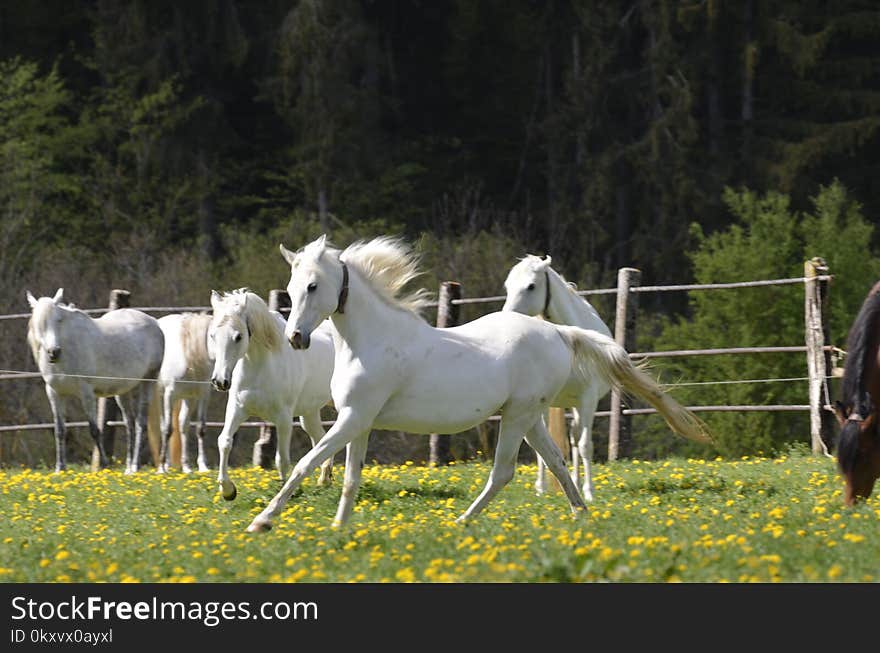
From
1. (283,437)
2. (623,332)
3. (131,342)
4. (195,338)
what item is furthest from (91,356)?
(623,332)

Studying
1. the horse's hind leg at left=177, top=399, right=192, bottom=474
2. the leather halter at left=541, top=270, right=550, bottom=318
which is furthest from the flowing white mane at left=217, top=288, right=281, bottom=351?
the horse's hind leg at left=177, top=399, right=192, bottom=474

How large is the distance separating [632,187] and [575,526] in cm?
2759

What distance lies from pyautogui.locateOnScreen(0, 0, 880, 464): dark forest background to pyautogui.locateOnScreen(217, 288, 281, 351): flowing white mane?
18.5 metres

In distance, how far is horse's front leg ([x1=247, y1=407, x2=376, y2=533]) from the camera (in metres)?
8.08

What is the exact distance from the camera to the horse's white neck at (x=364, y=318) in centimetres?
839

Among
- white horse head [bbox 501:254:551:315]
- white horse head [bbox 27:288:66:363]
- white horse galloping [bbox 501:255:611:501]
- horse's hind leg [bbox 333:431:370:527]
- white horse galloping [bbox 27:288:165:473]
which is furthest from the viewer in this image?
white horse galloping [bbox 27:288:165:473]

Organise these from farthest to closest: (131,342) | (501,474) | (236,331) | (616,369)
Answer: (131,342) < (236,331) < (616,369) < (501,474)

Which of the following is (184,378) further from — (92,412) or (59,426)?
(59,426)

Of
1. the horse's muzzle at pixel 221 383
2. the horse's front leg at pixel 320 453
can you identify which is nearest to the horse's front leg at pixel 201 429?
the horse's muzzle at pixel 221 383

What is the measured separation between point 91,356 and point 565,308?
5.98 meters

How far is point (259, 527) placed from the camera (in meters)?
8.08

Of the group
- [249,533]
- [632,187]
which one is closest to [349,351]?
[249,533]

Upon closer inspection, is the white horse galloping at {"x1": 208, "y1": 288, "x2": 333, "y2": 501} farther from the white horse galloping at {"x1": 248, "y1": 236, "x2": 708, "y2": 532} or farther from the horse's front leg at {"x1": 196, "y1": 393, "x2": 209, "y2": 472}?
the horse's front leg at {"x1": 196, "y1": 393, "x2": 209, "y2": 472}

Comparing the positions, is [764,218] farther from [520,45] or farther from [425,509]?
[425,509]
